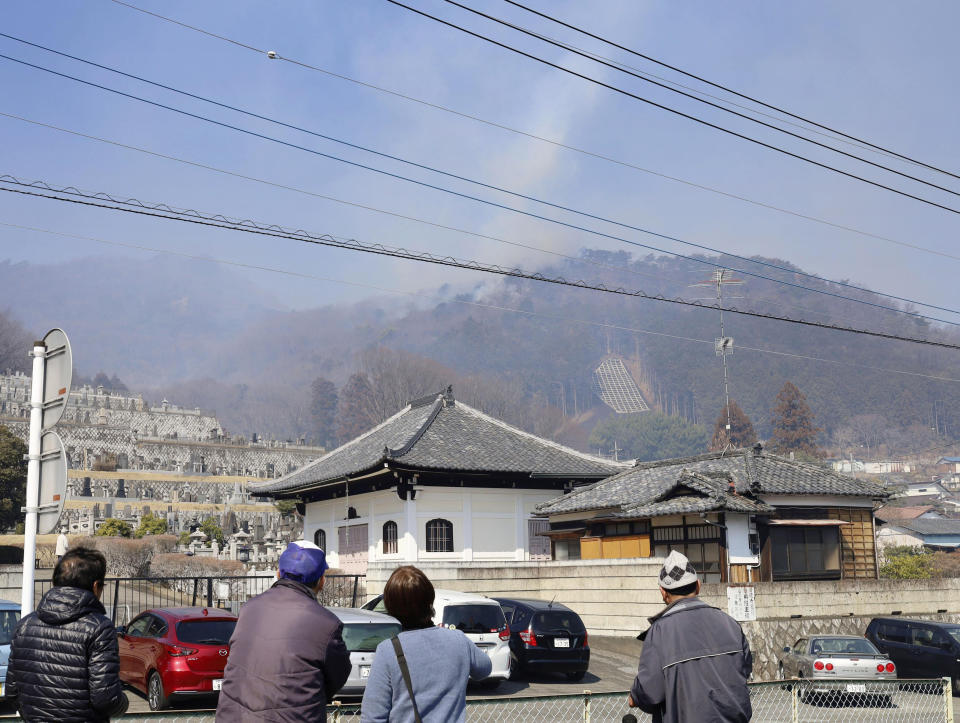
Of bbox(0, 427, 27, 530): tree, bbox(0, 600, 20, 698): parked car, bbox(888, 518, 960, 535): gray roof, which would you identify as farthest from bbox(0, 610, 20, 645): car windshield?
bbox(888, 518, 960, 535): gray roof

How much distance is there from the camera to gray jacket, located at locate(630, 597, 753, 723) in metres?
5.28

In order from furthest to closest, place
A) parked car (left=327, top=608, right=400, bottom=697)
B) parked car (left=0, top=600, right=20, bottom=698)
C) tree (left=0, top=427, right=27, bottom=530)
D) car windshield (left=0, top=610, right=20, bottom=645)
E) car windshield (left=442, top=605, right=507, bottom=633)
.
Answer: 1. tree (left=0, top=427, right=27, bottom=530)
2. car windshield (left=442, top=605, right=507, bottom=633)
3. parked car (left=327, top=608, right=400, bottom=697)
4. car windshield (left=0, top=610, right=20, bottom=645)
5. parked car (left=0, top=600, right=20, bottom=698)

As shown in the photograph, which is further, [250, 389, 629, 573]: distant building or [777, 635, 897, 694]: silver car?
[250, 389, 629, 573]: distant building

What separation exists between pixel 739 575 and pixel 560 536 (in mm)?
8011

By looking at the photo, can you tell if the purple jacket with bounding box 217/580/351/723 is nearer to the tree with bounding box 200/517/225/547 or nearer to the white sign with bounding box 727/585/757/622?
the white sign with bounding box 727/585/757/622

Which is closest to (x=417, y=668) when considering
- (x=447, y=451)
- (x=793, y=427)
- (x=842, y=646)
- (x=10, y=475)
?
(x=842, y=646)

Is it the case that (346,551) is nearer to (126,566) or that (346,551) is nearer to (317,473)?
(317,473)

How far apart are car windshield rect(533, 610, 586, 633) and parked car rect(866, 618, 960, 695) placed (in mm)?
8446

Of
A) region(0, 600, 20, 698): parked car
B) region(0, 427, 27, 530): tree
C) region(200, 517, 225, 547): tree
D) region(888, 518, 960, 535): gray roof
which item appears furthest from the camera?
region(888, 518, 960, 535): gray roof

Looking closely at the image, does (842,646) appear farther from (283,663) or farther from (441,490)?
(283,663)

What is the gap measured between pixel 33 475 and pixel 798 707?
28.3 ft

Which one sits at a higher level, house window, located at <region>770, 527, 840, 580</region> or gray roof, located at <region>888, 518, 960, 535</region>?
house window, located at <region>770, 527, 840, 580</region>

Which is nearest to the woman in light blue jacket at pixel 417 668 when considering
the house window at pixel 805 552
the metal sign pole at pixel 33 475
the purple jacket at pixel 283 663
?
the purple jacket at pixel 283 663

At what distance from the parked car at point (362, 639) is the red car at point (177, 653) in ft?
6.41
